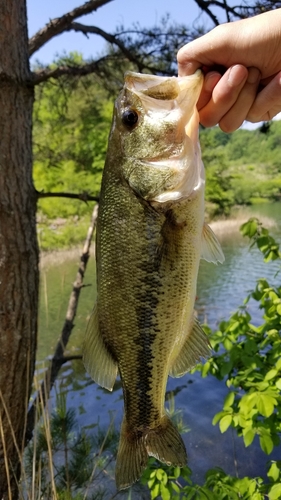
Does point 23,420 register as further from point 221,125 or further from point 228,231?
point 228,231

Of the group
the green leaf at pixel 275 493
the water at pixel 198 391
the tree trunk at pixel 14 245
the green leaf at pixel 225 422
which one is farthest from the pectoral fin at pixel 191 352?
the water at pixel 198 391

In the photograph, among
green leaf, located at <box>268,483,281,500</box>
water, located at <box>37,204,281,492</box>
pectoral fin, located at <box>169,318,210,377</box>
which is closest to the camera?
pectoral fin, located at <box>169,318,210,377</box>

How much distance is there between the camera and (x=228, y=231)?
64.8 ft

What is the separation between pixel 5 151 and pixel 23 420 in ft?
5.87

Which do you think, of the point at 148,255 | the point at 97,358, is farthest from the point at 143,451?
the point at 148,255

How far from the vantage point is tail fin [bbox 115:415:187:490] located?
4.55 ft

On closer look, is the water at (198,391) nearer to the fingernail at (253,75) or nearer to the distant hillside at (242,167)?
the fingernail at (253,75)

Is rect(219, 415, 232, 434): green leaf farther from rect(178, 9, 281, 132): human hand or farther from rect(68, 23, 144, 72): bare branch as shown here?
rect(68, 23, 144, 72): bare branch

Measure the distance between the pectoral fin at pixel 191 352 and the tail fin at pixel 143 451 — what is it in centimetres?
19

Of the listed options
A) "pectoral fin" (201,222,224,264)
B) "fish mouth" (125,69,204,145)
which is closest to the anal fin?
"pectoral fin" (201,222,224,264)

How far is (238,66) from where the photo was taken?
144 cm

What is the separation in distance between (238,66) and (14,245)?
1933mm

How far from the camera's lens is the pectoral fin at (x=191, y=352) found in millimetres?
1438

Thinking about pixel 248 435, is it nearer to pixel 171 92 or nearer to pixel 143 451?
pixel 143 451
